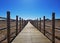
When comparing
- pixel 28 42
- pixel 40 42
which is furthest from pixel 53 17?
pixel 28 42

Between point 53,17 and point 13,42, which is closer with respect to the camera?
point 53,17

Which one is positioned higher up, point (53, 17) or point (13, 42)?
point (53, 17)

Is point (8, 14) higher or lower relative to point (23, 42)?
higher

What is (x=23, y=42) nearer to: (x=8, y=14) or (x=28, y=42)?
(x=28, y=42)

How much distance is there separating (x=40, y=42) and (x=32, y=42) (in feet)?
1.52

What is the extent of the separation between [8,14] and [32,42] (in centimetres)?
219

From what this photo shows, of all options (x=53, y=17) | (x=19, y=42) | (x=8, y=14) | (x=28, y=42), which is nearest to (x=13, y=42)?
(x=19, y=42)

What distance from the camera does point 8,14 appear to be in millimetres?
5090

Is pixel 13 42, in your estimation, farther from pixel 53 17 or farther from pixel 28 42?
pixel 53 17

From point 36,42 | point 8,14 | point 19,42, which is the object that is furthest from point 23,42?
point 8,14

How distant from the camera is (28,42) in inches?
239

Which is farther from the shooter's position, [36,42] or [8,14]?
[36,42]

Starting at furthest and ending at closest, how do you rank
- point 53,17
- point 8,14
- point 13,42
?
point 13,42, point 53,17, point 8,14

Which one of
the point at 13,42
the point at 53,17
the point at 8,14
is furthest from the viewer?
the point at 13,42
